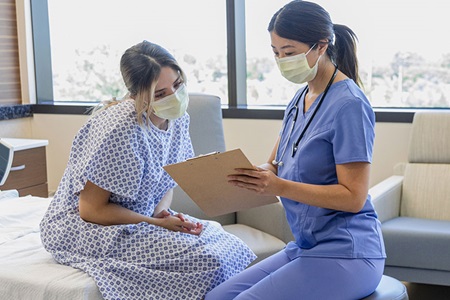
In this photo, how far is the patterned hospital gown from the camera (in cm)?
208

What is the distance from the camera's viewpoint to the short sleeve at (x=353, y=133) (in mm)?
1843

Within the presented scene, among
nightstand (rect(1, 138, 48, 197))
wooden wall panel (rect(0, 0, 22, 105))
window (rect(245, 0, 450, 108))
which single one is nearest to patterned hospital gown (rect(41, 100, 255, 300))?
nightstand (rect(1, 138, 48, 197))

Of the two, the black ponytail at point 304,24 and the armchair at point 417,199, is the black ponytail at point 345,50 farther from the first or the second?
the armchair at point 417,199

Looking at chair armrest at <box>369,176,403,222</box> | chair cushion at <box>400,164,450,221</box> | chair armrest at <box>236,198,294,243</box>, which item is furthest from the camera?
chair cushion at <box>400,164,450,221</box>

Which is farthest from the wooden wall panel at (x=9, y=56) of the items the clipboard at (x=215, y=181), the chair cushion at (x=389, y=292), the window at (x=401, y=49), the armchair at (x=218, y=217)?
the chair cushion at (x=389, y=292)

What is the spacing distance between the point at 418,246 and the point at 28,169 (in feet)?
6.97

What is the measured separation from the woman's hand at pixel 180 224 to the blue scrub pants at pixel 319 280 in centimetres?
36

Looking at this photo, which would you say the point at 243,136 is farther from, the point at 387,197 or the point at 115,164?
the point at 115,164

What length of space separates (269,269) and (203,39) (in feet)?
8.42

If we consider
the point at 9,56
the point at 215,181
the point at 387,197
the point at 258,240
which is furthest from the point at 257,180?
the point at 9,56

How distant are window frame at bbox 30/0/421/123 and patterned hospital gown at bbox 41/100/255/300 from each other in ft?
4.22

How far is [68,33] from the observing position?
4.88 meters

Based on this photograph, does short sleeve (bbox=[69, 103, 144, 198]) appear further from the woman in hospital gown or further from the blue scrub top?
the blue scrub top

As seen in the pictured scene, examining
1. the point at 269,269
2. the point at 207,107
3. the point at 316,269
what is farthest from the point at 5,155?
the point at 207,107
